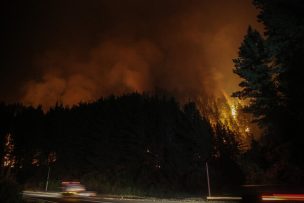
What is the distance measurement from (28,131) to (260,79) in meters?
65.0

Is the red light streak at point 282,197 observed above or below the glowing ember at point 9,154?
below

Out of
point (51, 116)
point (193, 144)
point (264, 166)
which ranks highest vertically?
point (51, 116)

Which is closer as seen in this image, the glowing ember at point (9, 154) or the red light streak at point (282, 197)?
the red light streak at point (282, 197)

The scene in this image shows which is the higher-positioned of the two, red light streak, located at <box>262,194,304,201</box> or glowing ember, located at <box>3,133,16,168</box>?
glowing ember, located at <box>3,133,16,168</box>

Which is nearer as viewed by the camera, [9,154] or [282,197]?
[282,197]

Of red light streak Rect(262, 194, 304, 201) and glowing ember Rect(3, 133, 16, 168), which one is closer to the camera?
red light streak Rect(262, 194, 304, 201)

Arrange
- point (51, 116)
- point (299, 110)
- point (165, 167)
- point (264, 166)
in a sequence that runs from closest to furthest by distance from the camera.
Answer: point (299, 110) < point (264, 166) < point (165, 167) < point (51, 116)

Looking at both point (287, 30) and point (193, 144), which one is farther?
point (193, 144)

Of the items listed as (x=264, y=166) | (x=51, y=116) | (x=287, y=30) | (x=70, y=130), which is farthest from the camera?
(x=51, y=116)

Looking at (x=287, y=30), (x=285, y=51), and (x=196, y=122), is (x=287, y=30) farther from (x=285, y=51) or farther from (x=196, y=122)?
(x=196, y=122)

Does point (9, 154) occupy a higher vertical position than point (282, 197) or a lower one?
higher

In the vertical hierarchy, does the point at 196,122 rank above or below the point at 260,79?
above

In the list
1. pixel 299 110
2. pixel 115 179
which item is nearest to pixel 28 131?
pixel 115 179

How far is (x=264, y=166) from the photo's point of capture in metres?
31.5
